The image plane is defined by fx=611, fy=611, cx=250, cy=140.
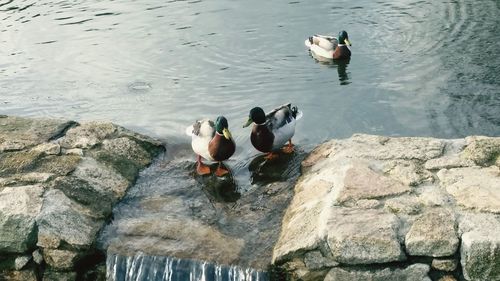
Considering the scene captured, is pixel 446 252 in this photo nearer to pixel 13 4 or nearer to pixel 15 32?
pixel 15 32

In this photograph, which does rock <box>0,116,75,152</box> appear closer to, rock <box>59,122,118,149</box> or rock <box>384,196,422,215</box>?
rock <box>59,122,118,149</box>

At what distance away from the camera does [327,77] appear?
13.1 m

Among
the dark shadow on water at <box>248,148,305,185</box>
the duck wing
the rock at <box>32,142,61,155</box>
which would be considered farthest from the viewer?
the duck wing

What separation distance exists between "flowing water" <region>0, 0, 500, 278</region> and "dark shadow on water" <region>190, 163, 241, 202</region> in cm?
14

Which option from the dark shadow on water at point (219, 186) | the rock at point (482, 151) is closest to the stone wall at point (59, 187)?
the dark shadow on water at point (219, 186)

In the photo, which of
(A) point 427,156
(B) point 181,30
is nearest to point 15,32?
(B) point 181,30

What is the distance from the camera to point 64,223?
6812 millimetres

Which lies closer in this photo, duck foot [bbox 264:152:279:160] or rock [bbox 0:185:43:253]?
rock [bbox 0:185:43:253]

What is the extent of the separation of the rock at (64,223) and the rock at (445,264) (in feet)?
12.0

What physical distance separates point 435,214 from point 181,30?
1113cm

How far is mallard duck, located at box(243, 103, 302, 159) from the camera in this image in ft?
29.2

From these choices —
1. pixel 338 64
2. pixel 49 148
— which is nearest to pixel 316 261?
pixel 49 148

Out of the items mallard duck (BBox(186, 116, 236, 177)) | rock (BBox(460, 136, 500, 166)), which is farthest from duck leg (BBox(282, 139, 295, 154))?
rock (BBox(460, 136, 500, 166))

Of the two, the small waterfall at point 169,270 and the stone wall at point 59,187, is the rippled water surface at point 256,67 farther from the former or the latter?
the small waterfall at point 169,270
